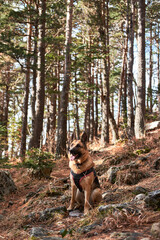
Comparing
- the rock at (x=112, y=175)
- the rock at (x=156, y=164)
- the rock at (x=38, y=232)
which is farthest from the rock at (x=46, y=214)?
the rock at (x=156, y=164)

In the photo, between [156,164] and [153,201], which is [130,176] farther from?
[153,201]

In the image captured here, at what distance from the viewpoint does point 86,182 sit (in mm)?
5109

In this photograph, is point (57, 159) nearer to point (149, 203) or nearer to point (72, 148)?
point (72, 148)

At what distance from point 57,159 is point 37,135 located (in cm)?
194

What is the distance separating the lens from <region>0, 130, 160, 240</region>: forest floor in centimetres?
344

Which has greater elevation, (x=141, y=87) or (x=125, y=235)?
(x=141, y=87)

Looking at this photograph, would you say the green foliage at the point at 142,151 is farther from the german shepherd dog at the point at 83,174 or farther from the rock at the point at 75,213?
the rock at the point at 75,213

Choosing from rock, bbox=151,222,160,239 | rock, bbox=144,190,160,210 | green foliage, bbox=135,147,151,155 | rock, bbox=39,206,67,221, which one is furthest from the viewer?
green foliage, bbox=135,147,151,155

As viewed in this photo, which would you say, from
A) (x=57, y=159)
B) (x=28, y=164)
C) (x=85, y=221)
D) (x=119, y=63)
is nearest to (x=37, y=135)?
(x=57, y=159)

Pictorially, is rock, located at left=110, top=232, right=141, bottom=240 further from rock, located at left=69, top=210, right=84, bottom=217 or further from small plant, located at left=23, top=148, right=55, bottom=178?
small plant, located at left=23, top=148, right=55, bottom=178

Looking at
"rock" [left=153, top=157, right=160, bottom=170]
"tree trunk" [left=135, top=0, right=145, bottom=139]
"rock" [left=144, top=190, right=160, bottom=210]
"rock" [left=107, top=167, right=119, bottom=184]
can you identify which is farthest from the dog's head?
"tree trunk" [left=135, top=0, right=145, bottom=139]

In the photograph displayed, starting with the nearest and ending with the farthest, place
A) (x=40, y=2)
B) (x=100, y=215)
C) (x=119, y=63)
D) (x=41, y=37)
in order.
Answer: (x=100, y=215) → (x=41, y=37) → (x=40, y=2) → (x=119, y=63)

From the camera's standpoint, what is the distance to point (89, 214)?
459cm

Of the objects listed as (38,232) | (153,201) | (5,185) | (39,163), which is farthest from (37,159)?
(153,201)
